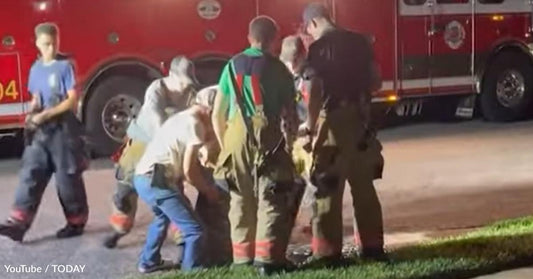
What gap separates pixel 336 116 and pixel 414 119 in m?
9.66

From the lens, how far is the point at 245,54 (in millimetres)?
6977

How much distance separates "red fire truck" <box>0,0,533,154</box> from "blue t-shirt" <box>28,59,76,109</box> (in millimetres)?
3951

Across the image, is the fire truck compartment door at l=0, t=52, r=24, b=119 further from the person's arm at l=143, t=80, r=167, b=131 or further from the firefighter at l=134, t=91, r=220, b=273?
the firefighter at l=134, t=91, r=220, b=273

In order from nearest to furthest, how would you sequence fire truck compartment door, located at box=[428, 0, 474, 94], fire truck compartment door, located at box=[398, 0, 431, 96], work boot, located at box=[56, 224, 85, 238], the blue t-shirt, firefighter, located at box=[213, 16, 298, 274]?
firefighter, located at box=[213, 16, 298, 274]
the blue t-shirt
work boot, located at box=[56, 224, 85, 238]
fire truck compartment door, located at box=[398, 0, 431, 96]
fire truck compartment door, located at box=[428, 0, 474, 94]

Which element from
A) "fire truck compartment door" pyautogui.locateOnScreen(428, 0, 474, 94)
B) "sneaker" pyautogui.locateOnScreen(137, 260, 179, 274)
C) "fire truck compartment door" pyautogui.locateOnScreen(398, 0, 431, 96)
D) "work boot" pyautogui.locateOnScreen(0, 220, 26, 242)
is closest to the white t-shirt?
"sneaker" pyautogui.locateOnScreen(137, 260, 179, 274)

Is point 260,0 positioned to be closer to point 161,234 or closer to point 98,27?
point 98,27

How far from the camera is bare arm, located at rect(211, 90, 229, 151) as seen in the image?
22.9ft

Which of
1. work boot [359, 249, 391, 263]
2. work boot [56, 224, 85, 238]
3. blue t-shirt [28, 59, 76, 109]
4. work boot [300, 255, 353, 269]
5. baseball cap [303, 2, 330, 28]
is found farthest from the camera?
work boot [56, 224, 85, 238]

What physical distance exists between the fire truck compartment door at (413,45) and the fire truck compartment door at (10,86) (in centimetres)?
504

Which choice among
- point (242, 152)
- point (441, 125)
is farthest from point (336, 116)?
point (441, 125)

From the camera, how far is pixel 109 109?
13.0m

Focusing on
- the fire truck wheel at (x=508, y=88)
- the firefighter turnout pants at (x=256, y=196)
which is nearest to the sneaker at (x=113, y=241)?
the firefighter turnout pants at (x=256, y=196)

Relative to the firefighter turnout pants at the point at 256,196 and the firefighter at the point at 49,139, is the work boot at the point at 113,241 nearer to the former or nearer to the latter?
the firefighter at the point at 49,139

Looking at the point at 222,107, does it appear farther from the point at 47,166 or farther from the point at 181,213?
the point at 47,166
